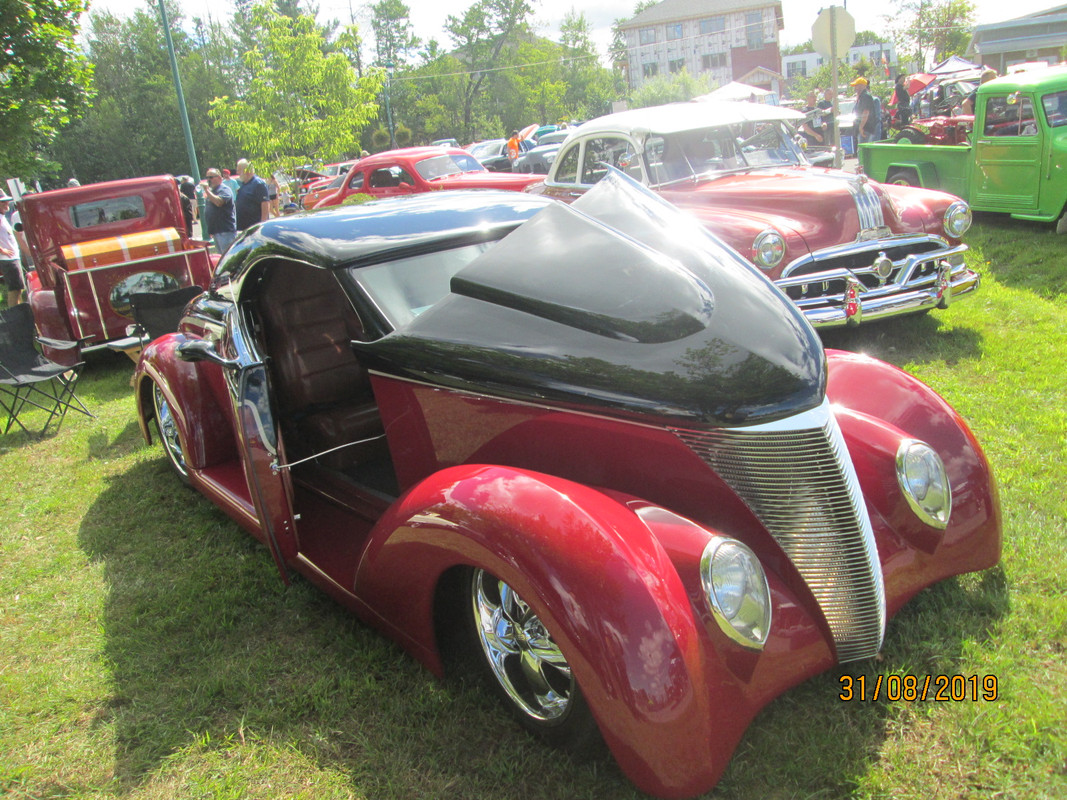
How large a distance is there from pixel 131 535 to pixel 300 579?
4.69 feet

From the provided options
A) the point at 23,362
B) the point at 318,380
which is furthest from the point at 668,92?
the point at 318,380

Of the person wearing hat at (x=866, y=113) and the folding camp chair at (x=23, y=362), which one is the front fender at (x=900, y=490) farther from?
the person wearing hat at (x=866, y=113)

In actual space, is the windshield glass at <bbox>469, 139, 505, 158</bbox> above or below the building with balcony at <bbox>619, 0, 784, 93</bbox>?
below

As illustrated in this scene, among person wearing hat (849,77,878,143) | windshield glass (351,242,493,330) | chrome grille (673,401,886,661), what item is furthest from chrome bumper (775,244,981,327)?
person wearing hat (849,77,878,143)

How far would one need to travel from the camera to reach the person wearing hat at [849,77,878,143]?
43.8ft

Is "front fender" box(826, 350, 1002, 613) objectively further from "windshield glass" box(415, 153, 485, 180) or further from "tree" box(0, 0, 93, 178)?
"tree" box(0, 0, 93, 178)

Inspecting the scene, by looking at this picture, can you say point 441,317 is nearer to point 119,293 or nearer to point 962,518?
point 962,518

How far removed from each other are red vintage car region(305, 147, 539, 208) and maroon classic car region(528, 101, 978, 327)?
618cm

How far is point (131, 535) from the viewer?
14.8 feet

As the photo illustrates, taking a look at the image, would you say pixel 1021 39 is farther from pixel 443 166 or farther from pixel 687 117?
pixel 687 117

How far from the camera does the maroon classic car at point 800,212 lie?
609cm

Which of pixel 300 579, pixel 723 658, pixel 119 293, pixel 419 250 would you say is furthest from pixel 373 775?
pixel 119 293

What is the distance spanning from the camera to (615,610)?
200 cm
